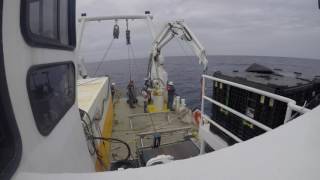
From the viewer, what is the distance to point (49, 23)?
1841 mm

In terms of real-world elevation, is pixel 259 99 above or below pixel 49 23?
below

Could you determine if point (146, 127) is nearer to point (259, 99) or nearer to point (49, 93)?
point (259, 99)

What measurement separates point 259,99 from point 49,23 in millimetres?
2515

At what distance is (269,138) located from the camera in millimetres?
1099

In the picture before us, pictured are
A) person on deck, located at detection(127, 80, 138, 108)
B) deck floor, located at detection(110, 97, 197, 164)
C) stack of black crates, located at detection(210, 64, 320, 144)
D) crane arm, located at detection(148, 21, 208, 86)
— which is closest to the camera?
stack of black crates, located at detection(210, 64, 320, 144)

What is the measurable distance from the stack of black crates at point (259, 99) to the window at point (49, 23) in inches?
92.9

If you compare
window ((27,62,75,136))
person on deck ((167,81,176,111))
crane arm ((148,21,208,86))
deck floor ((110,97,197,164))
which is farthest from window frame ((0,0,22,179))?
person on deck ((167,81,176,111))

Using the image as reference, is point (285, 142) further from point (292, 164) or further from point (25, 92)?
point (25, 92)

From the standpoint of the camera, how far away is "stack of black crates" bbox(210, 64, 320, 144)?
269cm

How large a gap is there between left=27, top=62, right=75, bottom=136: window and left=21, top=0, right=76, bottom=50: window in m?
0.20

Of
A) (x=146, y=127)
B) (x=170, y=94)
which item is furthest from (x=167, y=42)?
(x=146, y=127)

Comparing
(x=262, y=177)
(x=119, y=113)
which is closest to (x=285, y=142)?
(x=262, y=177)

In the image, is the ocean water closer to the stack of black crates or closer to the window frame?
the stack of black crates

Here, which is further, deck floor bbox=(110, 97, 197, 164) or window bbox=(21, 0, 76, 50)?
deck floor bbox=(110, 97, 197, 164)
